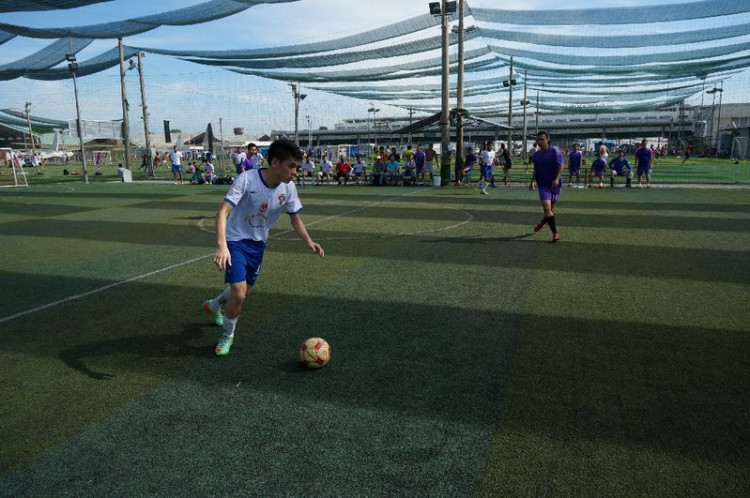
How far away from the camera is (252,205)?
4.47 m

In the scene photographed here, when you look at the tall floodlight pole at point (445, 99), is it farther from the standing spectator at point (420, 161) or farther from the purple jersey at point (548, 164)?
the purple jersey at point (548, 164)

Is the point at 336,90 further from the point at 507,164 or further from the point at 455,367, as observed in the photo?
the point at 455,367

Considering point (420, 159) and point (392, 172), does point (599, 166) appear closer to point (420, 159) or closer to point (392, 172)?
point (420, 159)

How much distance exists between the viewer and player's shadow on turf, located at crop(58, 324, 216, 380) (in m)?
4.40

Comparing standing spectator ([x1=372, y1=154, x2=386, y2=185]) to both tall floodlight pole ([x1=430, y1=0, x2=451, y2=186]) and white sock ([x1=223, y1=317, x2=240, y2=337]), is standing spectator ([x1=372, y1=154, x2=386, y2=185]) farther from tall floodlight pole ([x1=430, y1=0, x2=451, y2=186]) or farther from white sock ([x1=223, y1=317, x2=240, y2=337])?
white sock ([x1=223, y1=317, x2=240, y2=337])

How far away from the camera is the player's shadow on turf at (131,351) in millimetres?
4396

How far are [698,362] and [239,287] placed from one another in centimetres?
399

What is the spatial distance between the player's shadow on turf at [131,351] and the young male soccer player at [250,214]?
1.36ft

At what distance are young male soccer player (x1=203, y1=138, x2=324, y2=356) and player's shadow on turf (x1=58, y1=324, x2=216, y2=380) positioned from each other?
1.36 feet

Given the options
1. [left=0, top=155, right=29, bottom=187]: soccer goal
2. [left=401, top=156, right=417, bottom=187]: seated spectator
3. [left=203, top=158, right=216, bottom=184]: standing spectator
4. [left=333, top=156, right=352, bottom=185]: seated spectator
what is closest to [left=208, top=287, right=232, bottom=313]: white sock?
[left=401, top=156, right=417, bottom=187]: seated spectator

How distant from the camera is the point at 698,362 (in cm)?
423

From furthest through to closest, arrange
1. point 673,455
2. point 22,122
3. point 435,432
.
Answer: point 22,122
point 435,432
point 673,455

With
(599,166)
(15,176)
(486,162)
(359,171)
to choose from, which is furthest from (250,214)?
(15,176)

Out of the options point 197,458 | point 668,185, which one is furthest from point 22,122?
point 197,458
